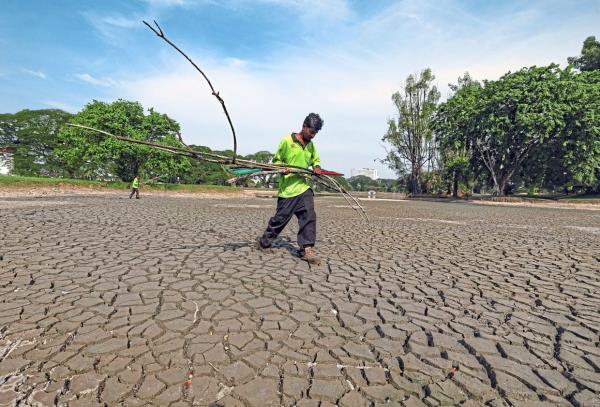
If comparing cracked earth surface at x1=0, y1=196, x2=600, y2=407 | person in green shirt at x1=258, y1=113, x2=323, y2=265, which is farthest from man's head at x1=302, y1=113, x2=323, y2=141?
cracked earth surface at x1=0, y1=196, x2=600, y2=407

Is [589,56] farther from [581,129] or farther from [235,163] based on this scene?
[235,163]

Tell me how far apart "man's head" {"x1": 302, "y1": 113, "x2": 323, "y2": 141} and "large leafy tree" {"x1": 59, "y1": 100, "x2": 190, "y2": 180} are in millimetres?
24735

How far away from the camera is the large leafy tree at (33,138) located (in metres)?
41.8

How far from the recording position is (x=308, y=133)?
13.8 ft

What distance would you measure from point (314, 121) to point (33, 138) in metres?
54.9

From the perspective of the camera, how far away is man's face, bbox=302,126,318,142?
13.7ft

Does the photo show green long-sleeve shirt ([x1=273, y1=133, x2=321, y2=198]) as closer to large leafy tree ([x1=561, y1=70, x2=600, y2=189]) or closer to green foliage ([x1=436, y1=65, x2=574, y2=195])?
green foliage ([x1=436, y1=65, x2=574, y2=195])

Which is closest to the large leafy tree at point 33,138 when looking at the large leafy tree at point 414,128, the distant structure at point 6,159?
the distant structure at point 6,159

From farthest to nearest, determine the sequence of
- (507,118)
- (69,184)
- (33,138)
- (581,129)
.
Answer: (33,138) → (507,118) → (581,129) → (69,184)

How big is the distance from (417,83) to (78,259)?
132ft

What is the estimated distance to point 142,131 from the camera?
29875 mm

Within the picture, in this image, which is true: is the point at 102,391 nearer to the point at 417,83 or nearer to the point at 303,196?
the point at 303,196

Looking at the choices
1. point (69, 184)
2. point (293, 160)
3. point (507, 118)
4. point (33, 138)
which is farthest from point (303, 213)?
point (33, 138)

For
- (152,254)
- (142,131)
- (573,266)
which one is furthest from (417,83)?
(152,254)
